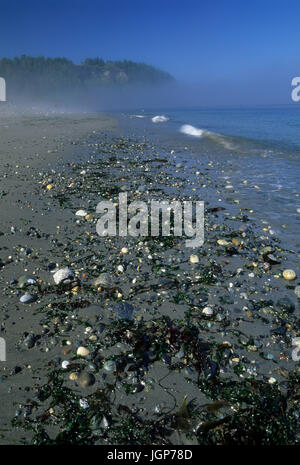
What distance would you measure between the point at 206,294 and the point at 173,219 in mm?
2855

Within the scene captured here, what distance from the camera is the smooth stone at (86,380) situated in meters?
2.96

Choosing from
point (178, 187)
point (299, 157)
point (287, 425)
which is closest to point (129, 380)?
point (287, 425)

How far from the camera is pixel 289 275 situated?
4.79 m

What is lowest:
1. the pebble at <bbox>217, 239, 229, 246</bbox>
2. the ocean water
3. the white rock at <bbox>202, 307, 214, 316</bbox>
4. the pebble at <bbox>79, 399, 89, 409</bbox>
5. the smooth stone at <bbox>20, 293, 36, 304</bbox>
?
the pebble at <bbox>79, 399, 89, 409</bbox>

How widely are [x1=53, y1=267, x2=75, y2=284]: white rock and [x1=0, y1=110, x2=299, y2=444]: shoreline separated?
4.6 inches

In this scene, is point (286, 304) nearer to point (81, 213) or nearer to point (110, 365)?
point (110, 365)

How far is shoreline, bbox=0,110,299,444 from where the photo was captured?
8.90ft

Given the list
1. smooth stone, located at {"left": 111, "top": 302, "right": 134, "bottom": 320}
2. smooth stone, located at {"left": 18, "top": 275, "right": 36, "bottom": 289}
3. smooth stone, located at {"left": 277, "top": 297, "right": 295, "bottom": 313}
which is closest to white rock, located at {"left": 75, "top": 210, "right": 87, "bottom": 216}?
smooth stone, located at {"left": 18, "top": 275, "right": 36, "bottom": 289}

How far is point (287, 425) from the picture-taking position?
2645 mm

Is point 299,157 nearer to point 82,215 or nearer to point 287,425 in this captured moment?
point 82,215

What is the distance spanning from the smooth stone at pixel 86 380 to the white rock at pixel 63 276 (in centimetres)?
175

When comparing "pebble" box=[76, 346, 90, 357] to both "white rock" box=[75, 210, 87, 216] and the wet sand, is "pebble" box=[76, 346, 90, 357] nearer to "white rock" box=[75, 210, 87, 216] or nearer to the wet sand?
the wet sand

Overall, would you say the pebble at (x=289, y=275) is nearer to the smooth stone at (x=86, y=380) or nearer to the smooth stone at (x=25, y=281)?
the smooth stone at (x=86, y=380)

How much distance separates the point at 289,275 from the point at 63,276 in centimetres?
369
